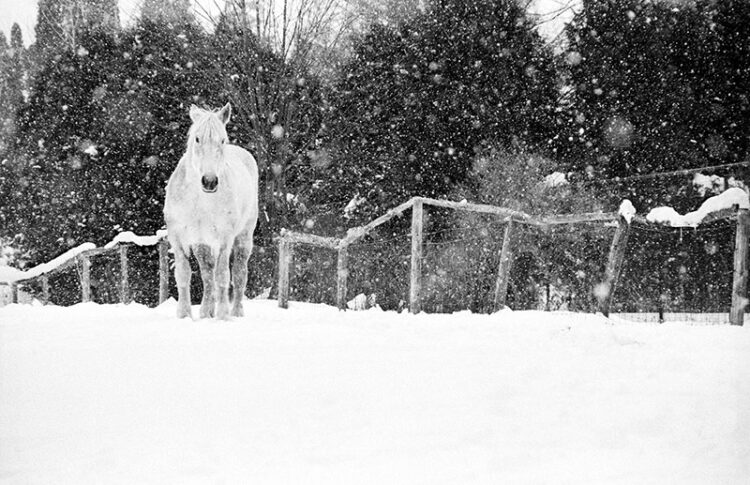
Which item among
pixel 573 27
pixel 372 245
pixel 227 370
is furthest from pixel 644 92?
pixel 227 370

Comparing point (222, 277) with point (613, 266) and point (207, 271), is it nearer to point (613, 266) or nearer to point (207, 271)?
point (207, 271)

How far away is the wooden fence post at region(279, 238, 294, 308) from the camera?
25.9 ft

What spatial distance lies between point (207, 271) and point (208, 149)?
4.20 feet

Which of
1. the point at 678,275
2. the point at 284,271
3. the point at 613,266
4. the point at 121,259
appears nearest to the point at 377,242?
the point at 284,271

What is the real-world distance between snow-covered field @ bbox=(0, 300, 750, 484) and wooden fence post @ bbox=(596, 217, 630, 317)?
267cm

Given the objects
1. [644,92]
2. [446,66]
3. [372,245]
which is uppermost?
[446,66]

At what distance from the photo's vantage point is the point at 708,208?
541 centimetres

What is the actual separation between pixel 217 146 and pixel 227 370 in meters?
2.45

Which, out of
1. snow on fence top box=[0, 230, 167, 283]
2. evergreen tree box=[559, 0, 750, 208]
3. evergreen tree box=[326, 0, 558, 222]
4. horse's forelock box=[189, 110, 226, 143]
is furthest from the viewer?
evergreen tree box=[326, 0, 558, 222]

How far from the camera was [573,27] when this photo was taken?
1277cm

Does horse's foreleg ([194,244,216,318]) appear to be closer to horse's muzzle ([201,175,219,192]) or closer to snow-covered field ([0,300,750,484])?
horse's muzzle ([201,175,219,192])

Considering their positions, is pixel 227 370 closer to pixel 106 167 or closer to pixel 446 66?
pixel 446 66

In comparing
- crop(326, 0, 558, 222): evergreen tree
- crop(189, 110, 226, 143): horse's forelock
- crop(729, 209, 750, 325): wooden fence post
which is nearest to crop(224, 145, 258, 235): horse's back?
crop(189, 110, 226, 143): horse's forelock

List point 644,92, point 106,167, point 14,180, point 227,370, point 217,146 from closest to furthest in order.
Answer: point 227,370, point 217,146, point 644,92, point 14,180, point 106,167
